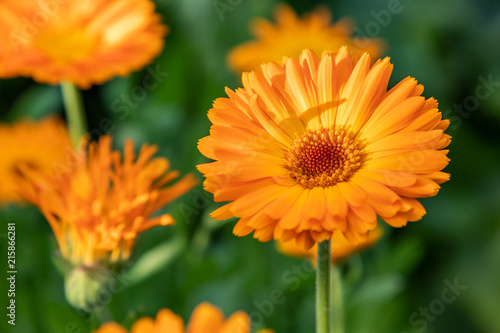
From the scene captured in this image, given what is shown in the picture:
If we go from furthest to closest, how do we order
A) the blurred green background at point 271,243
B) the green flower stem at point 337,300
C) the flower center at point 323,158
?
the blurred green background at point 271,243
the green flower stem at point 337,300
the flower center at point 323,158

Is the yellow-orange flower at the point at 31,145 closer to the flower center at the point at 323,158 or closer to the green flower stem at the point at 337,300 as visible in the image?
the green flower stem at the point at 337,300

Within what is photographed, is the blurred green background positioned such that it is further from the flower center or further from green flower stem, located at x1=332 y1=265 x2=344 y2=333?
the flower center

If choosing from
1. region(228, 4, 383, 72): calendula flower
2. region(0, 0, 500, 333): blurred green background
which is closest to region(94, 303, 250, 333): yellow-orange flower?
region(0, 0, 500, 333): blurred green background

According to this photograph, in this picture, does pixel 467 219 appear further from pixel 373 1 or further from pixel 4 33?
pixel 4 33

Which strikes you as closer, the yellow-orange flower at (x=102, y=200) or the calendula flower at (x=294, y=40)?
the yellow-orange flower at (x=102, y=200)

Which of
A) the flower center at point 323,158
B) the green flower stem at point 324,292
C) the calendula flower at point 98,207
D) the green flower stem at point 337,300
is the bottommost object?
the green flower stem at point 324,292

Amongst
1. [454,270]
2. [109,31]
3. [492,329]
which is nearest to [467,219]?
[454,270]

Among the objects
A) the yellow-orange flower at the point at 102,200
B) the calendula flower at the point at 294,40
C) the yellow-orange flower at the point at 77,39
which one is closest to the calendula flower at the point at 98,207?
the yellow-orange flower at the point at 102,200
